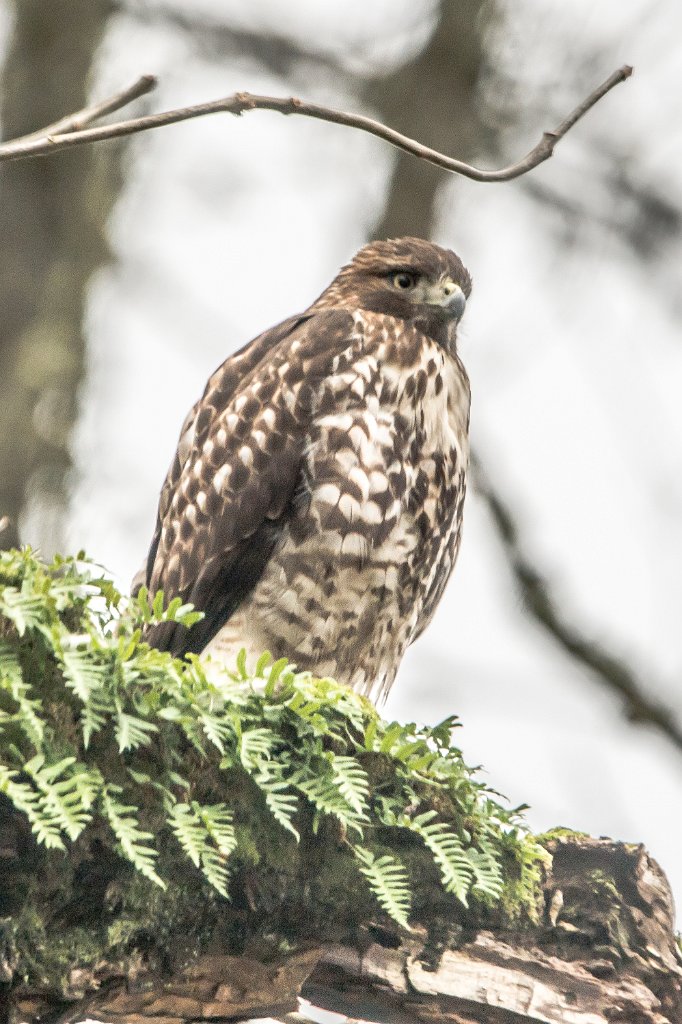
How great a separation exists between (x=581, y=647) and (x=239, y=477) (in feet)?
7.26

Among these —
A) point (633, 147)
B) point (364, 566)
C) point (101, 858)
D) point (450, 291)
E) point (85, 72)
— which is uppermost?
point (633, 147)

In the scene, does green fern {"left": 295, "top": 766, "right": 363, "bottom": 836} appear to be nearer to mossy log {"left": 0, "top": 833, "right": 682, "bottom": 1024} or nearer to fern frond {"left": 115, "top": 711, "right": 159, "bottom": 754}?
mossy log {"left": 0, "top": 833, "right": 682, "bottom": 1024}

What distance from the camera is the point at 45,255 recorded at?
5473mm

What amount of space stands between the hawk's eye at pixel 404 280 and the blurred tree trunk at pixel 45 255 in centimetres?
148

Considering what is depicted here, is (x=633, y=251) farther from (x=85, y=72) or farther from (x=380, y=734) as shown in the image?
(x=380, y=734)

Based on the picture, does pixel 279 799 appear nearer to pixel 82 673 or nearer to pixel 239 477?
pixel 82 673

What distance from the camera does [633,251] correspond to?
6.23 meters

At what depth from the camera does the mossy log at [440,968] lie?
2424 millimetres

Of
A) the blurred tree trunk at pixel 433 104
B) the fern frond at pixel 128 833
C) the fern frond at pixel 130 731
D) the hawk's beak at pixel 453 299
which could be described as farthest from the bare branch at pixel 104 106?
the blurred tree trunk at pixel 433 104

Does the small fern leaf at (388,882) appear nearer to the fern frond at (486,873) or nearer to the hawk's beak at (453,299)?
the fern frond at (486,873)

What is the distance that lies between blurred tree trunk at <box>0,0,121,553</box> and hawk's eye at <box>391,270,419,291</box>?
148 centimetres


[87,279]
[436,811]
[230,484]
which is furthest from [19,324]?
[436,811]

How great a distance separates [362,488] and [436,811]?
1.18 m

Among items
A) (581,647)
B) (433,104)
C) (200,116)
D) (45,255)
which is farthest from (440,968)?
(433,104)
